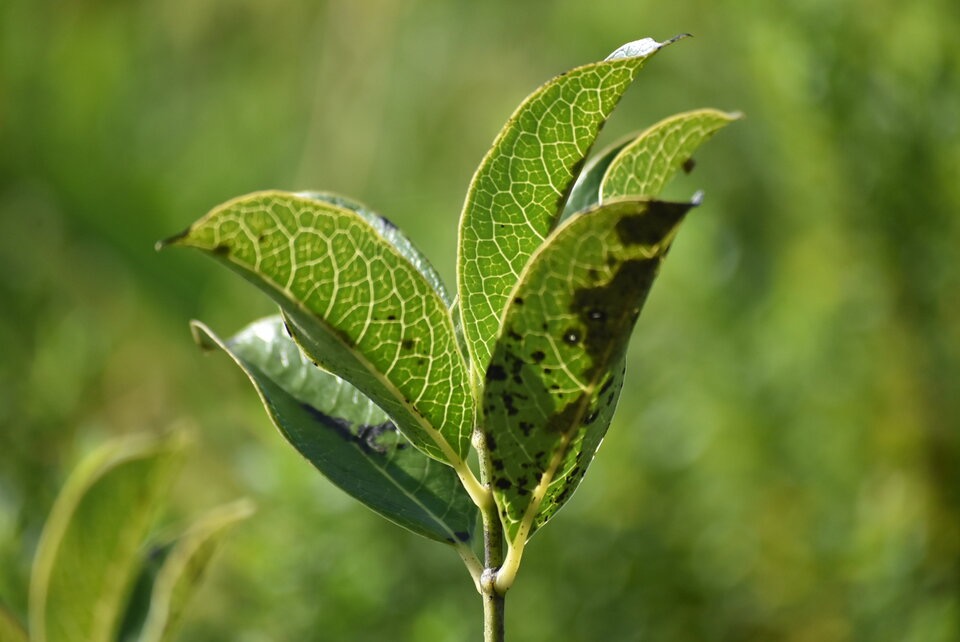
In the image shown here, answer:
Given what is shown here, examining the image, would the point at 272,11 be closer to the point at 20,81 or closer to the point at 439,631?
the point at 20,81

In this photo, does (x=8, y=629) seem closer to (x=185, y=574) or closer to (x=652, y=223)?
(x=185, y=574)

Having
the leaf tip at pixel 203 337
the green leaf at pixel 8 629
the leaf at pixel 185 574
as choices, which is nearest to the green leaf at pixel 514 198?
the leaf tip at pixel 203 337

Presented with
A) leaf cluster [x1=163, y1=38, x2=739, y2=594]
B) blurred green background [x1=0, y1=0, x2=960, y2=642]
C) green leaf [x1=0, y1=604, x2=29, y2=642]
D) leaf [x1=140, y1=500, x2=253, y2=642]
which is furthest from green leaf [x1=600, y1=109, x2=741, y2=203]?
blurred green background [x1=0, y1=0, x2=960, y2=642]

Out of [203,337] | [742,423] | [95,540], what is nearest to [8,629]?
[95,540]

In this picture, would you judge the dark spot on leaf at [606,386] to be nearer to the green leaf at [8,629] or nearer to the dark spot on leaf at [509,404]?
the dark spot on leaf at [509,404]

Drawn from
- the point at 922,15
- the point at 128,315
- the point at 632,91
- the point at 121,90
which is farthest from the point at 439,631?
the point at 121,90
